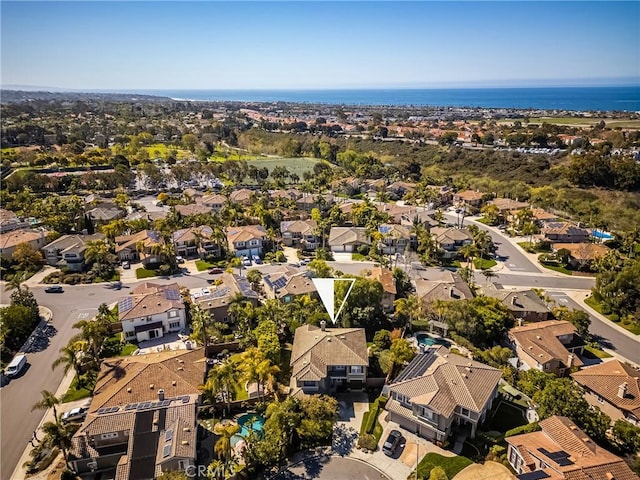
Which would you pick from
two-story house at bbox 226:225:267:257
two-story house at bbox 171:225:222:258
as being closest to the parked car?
two-story house at bbox 171:225:222:258

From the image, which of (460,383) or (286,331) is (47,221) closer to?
(286,331)

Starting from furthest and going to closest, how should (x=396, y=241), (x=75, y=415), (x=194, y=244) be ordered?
1. (x=396, y=241)
2. (x=194, y=244)
3. (x=75, y=415)

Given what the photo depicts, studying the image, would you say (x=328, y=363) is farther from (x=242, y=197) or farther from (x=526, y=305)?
(x=242, y=197)

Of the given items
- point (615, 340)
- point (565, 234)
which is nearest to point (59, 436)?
point (615, 340)

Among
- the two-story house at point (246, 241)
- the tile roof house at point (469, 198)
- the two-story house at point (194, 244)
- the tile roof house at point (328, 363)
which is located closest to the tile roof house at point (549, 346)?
the tile roof house at point (328, 363)

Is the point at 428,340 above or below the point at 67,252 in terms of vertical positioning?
below

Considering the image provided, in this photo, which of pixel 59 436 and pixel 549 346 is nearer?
pixel 59 436

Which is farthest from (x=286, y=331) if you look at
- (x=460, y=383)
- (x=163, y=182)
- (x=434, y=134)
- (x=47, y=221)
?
(x=434, y=134)
